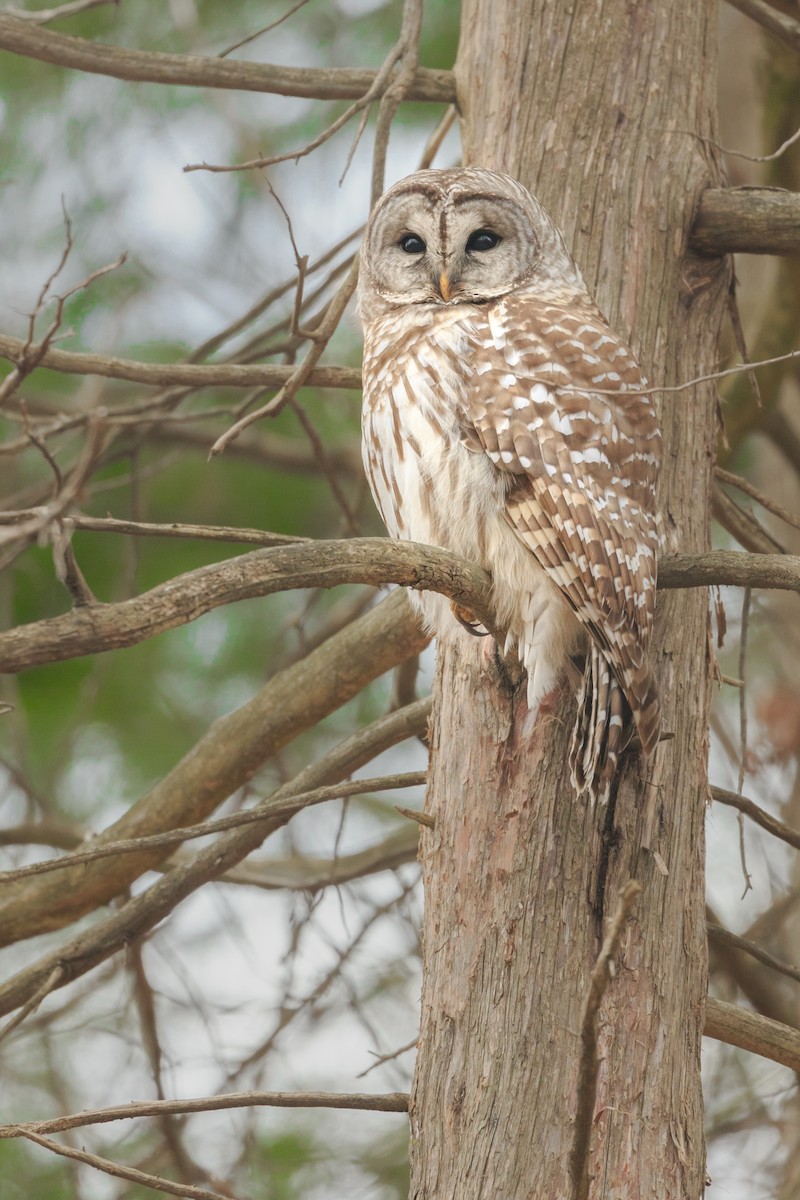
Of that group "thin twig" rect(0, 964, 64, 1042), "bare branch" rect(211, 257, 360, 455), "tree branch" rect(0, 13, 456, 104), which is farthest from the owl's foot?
"tree branch" rect(0, 13, 456, 104)

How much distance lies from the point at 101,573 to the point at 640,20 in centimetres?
292

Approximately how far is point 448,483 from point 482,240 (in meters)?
0.82

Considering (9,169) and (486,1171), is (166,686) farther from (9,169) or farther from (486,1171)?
(486,1171)

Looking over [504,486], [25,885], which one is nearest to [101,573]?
[25,885]

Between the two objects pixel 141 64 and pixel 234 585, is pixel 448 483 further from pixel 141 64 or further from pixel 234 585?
pixel 141 64

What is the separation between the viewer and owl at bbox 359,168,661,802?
2777mm

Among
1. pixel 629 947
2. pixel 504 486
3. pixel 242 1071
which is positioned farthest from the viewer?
pixel 242 1071

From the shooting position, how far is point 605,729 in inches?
107

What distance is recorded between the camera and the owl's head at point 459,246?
10.6ft

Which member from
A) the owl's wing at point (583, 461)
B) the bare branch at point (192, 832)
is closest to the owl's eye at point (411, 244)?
the owl's wing at point (583, 461)

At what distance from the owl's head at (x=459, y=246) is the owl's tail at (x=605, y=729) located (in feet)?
3.17

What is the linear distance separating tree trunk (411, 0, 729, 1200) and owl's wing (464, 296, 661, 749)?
7.0 inches

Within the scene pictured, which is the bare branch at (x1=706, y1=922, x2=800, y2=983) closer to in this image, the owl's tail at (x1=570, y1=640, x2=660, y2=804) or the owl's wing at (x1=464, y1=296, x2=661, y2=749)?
the owl's tail at (x1=570, y1=640, x2=660, y2=804)

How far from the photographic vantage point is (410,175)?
362 centimetres
